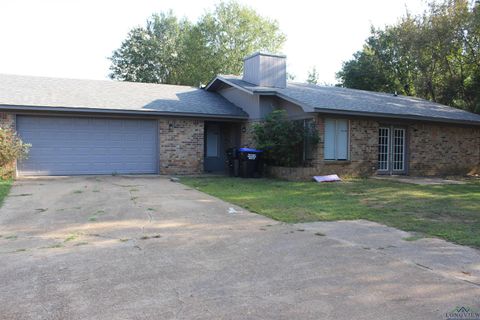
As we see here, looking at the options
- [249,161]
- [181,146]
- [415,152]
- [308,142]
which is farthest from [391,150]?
[181,146]

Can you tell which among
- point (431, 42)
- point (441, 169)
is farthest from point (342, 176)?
A: point (431, 42)

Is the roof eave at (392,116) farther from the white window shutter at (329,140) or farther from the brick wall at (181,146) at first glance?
the brick wall at (181,146)

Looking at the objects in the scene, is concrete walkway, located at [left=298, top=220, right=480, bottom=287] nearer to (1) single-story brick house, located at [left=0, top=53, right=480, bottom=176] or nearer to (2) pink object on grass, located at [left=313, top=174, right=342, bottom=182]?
(2) pink object on grass, located at [left=313, top=174, right=342, bottom=182]

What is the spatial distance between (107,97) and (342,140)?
943 centimetres

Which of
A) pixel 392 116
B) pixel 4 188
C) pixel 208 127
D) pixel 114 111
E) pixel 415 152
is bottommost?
pixel 4 188

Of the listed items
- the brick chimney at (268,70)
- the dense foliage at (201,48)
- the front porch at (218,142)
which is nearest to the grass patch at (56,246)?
the front porch at (218,142)

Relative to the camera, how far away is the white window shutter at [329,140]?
15.1 metres

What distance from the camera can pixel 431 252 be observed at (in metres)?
5.41

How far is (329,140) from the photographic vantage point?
1512 cm

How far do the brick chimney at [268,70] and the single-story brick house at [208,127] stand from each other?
0.04 m

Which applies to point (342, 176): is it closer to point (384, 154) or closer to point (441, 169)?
point (384, 154)

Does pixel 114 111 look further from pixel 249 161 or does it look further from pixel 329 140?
pixel 329 140

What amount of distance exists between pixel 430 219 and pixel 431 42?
67.9 ft

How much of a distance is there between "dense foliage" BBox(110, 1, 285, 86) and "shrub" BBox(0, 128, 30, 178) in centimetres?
2788
